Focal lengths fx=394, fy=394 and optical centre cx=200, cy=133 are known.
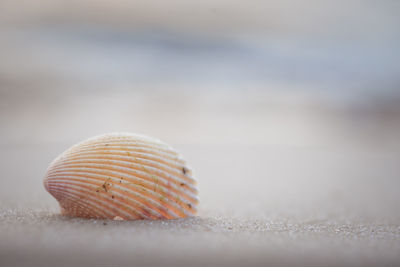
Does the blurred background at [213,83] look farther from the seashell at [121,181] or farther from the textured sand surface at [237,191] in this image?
the seashell at [121,181]

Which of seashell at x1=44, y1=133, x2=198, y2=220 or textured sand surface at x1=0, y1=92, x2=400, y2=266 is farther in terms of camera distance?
seashell at x1=44, y1=133, x2=198, y2=220

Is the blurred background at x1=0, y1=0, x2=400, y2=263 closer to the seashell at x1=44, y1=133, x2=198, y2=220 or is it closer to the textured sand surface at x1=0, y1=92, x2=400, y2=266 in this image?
the textured sand surface at x1=0, y1=92, x2=400, y2=266

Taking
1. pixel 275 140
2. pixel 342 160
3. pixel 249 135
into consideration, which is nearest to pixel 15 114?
pixel 249 135

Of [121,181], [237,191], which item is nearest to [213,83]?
[237,191]

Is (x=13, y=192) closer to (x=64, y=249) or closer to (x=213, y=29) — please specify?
(x=64, y=249)

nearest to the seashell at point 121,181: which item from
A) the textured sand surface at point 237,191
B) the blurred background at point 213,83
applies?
the textured sand surface at point 237,191

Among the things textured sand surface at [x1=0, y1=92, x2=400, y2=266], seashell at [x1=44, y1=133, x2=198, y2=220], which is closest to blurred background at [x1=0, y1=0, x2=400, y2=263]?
textured sand surface at [x1=0, y1=92, x2=400, y2=266]
